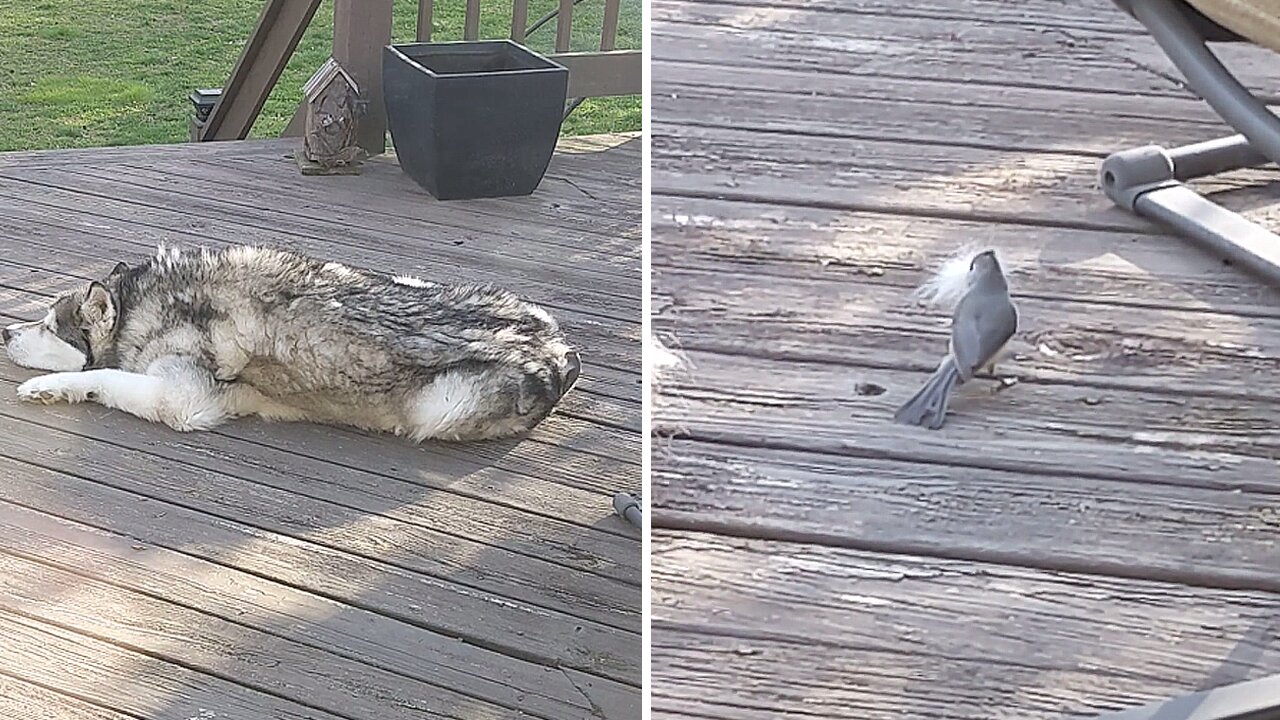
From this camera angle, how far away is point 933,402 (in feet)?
5.49

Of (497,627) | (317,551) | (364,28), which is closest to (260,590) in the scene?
(317,551)

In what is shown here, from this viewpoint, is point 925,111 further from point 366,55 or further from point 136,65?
point 136,65

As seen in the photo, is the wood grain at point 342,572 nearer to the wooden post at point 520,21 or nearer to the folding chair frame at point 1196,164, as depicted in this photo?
the folding chair frame at point 1196,164

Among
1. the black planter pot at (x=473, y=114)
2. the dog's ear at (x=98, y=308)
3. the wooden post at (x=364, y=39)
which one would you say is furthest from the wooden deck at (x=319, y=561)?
the wooden post at (x=364, y=39)

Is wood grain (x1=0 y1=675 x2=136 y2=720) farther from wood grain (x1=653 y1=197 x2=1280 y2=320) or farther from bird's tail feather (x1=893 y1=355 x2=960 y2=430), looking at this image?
bird's tail feather (x1=893 y1=355 x2=960 y2=430)

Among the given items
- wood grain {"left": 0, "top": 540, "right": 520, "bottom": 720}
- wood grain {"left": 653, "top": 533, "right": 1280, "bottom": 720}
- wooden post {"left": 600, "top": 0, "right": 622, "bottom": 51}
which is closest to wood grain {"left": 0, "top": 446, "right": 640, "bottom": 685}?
wood grain {"left": 0, "top": 540, "right": 520, "bottom": 720}

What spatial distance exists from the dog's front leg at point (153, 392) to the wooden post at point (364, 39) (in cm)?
160

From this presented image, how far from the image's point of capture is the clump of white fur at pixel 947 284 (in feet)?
6.10

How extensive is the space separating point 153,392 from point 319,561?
0.65 m

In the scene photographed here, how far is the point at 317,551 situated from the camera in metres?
2.58

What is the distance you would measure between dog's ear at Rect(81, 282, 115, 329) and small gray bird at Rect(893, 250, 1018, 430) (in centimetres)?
201

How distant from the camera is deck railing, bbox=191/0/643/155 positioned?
4410 millimetres

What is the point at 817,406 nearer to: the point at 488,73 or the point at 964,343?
the point at 964,343

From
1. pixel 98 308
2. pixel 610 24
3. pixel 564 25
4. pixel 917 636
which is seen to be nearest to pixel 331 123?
pixel 564 25
